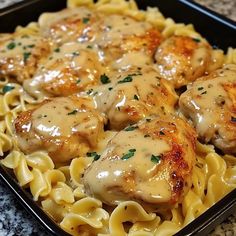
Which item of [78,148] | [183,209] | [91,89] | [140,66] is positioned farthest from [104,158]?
[140,66]

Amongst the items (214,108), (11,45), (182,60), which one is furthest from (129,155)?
(11,45)

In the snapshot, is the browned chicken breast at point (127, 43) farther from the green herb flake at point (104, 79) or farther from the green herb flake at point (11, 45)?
the green herb flake at point (11, 45)

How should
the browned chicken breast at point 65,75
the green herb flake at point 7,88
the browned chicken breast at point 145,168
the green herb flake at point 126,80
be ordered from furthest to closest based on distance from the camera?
the green herb flake at point 7,88 → the browned chicken breast at point 65,75 → the green herb flake at point 126,80 → the browned chicken breast at point 145,168

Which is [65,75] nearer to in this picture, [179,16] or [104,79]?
[104,79]

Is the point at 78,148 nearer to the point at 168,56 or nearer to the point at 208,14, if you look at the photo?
the point at 168,56

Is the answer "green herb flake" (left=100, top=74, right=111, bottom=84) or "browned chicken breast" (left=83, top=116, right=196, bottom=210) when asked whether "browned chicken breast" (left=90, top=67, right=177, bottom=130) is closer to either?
"green herb flake" (left=100, top=74, right=111, bottom=84)

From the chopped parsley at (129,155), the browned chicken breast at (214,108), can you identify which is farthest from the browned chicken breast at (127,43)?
the chopped parsley at (129,155)
